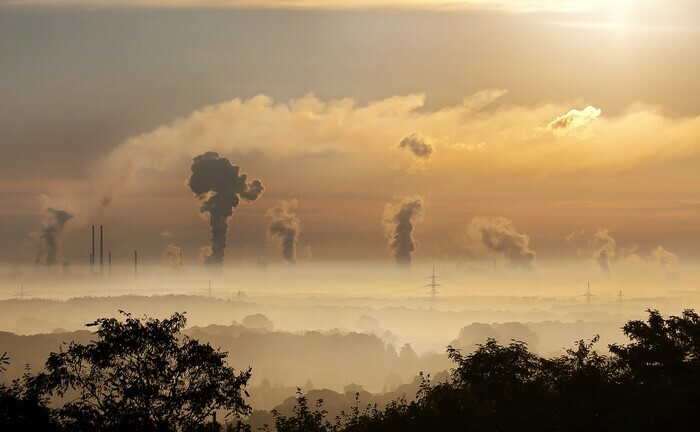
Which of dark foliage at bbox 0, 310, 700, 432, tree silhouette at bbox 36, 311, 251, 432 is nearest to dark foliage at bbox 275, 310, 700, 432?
dark foliage at bbox 0, 310, 700, 432

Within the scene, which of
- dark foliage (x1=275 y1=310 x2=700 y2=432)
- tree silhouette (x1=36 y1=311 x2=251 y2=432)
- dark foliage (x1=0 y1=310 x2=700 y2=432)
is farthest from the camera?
dark foliage (x1=275 y1=310 x2=700 y2=432)

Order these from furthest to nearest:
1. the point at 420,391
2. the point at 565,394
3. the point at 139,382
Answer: the point at 565,394, the point at 420,391, the point at 139,382

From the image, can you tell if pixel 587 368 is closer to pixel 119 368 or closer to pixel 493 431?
pixel 493 431

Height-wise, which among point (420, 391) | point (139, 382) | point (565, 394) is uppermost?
point (139, 382)

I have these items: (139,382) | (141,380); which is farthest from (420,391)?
(139,382)

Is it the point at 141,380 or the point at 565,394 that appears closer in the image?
the point at 141,380

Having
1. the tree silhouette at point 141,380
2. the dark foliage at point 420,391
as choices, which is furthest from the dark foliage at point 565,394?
the tree silhouette at point 141,380

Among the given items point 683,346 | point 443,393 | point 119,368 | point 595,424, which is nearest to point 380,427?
point 443,393

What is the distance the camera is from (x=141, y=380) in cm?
5147

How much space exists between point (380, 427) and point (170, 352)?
50.6 feet

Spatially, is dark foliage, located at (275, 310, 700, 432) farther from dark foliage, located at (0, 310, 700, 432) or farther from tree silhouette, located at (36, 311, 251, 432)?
tree silhouette, located at (36, 311, 251, 432)

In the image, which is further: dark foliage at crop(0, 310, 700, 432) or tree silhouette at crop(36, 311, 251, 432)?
dark foliage at crop(0, 310, 700, 432)

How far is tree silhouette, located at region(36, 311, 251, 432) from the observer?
50.3 m

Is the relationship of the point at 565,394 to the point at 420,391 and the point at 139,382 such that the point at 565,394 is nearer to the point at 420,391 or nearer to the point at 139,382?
the point at 420,391
